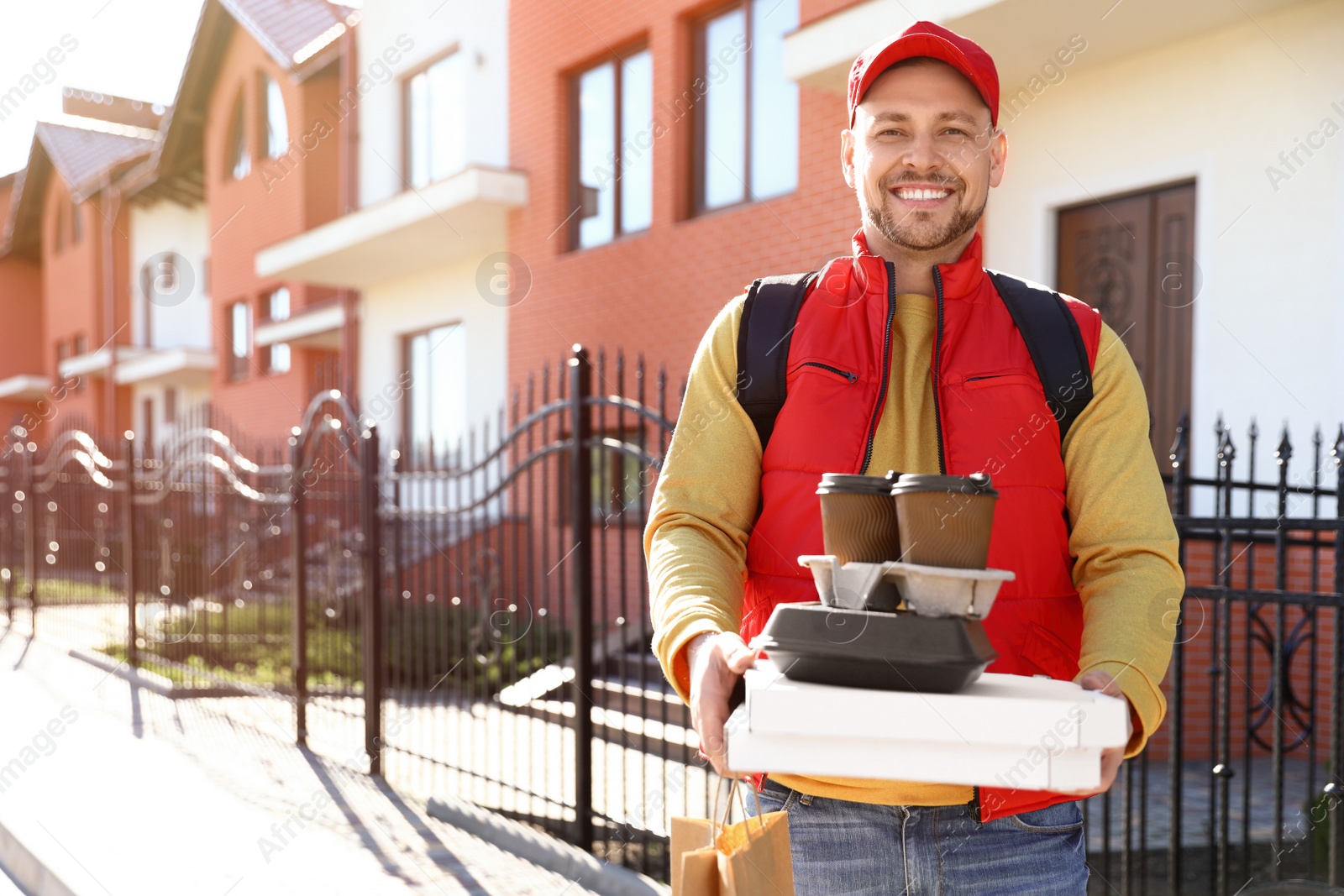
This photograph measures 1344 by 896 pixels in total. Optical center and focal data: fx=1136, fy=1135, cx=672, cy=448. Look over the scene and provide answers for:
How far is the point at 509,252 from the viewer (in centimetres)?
1321

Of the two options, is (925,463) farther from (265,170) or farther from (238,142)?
(238,142)

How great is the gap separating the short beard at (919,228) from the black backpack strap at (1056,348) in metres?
0.13

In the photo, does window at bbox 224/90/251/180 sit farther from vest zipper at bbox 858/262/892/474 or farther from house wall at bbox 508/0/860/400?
vest zipper at bbox 858/262/892/474

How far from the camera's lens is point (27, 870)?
4.97 meters

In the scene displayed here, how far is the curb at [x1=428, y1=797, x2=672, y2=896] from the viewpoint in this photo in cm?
448

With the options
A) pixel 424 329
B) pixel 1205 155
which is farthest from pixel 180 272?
pixel 1205 155

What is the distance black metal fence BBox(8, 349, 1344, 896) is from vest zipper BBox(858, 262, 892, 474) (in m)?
0.49

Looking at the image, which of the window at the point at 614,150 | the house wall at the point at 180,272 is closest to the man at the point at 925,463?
the window at the point at 614,150

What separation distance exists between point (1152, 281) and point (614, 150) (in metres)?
6.16

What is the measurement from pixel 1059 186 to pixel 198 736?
6860mm

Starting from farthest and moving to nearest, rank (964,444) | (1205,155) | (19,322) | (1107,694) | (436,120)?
(19,322) → (436,120) → (1205,155) → (964,444) → (1107,694)

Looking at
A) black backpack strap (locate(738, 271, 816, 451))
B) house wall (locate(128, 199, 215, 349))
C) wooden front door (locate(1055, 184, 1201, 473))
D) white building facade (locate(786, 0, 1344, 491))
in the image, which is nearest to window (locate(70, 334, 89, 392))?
house wall (locate(128, 199, 215, 349))

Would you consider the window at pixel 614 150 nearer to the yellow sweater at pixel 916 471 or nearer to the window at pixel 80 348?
the yellow sweater at pixel 916 471

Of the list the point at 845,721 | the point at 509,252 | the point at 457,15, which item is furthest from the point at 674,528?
the point at 457,15
